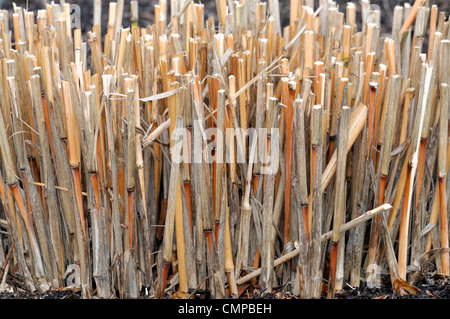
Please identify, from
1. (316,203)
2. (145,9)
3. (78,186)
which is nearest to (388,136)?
(316,203)

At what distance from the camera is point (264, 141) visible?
43.8 inches

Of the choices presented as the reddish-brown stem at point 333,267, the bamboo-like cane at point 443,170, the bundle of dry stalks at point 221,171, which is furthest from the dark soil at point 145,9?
the reddish-brown stem at point 333,267

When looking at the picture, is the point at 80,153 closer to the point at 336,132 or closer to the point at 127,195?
the point at 127,195

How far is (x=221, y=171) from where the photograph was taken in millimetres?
1106

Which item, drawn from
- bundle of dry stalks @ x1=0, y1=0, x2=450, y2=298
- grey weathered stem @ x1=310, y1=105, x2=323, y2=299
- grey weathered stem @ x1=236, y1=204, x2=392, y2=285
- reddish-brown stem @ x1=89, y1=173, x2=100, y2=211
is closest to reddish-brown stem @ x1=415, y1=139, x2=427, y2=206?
bundle of dry stalks @ x1=0, y1=0, x2=450, y2=298

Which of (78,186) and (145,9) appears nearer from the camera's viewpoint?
(78,186)

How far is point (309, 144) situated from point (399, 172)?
0.25 metres

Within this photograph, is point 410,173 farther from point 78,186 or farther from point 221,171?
point 78,186

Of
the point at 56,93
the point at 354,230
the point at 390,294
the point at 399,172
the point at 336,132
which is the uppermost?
the point at 56,93

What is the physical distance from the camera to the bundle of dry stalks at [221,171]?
3.59 ft

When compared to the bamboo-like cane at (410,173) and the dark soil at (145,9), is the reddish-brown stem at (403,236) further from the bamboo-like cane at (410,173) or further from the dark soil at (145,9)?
the dark soil at (145,9)

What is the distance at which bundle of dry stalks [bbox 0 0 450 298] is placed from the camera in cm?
109

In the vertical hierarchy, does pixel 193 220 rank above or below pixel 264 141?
below

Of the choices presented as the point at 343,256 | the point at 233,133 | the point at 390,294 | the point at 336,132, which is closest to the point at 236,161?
the point at 233,133
